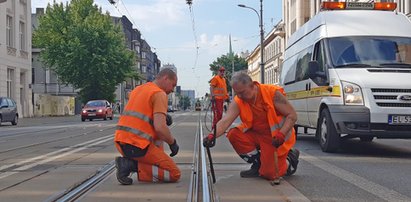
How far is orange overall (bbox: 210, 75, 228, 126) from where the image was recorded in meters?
14.8

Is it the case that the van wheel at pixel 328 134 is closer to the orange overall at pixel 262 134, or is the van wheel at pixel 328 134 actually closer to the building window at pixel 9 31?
the orange overall at pixel 262 134

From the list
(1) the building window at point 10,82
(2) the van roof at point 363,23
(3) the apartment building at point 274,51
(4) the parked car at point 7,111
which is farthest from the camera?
(3) the apartment building at point 274,51

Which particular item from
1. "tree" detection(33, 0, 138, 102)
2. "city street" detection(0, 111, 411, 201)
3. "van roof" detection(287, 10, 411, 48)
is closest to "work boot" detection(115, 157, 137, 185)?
"city street" detection(0, 111, 411, 201)

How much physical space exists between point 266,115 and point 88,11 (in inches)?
1897

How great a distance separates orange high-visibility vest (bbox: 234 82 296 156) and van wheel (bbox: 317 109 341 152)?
3.14m

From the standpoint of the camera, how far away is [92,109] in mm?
36250

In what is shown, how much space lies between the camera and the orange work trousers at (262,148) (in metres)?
7.07

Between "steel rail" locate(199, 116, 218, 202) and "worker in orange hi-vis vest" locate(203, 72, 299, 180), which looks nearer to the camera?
"steel rail" locate(199, 116, 218, 202)

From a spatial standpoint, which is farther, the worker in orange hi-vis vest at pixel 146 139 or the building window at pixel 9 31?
the building window at pixel 9 31

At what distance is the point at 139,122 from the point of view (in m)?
6.80

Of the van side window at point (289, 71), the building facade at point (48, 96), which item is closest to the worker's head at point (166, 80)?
the van side window at point (289, 71)

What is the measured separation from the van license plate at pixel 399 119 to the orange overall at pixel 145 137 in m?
4.46

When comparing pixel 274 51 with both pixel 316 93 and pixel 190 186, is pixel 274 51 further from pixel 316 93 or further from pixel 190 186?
pixel 190 186

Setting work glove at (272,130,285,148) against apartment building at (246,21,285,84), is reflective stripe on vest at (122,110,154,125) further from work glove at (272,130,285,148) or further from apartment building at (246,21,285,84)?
apartment building at (246,21,285,84)
